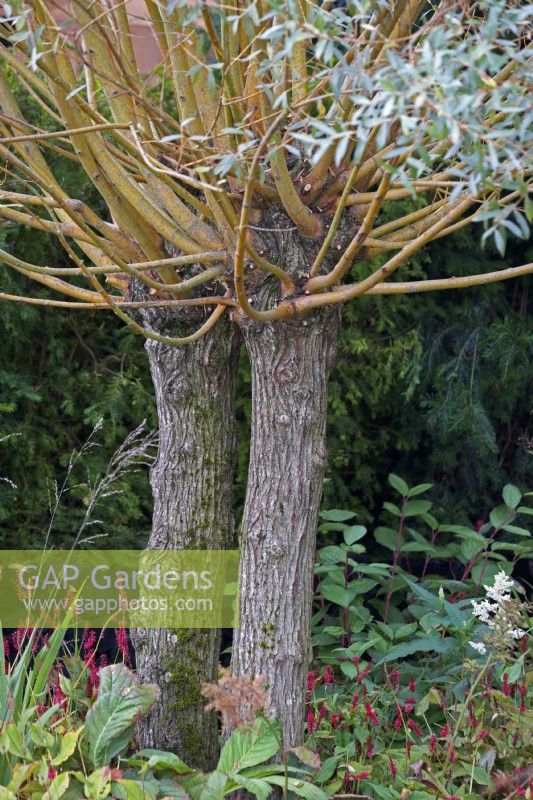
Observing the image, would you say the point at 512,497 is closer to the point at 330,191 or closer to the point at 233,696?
the point at 330,191

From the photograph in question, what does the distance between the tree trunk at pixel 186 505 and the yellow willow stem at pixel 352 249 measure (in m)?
0.43

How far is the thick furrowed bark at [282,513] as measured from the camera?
7.06 ft

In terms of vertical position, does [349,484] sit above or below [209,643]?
above

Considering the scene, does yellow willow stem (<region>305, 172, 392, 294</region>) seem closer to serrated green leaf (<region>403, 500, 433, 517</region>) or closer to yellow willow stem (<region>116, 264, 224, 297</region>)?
yellow willow stem (<region>116, 264, 224, 297</region>)

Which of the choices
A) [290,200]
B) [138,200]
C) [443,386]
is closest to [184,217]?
[138,200]

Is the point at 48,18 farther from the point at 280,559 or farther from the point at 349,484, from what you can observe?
the point at 349,484

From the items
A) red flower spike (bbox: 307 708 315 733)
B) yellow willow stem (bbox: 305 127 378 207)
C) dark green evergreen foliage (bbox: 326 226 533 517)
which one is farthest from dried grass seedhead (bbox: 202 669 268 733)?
dark green evergreen foliage (bbox: 326 226 533 517)

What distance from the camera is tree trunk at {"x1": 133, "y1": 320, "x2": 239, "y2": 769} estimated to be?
7.82ft

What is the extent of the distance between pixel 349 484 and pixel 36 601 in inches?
61.4

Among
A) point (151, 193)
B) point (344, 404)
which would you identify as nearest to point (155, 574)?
point (151, 193)

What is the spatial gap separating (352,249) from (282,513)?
2.24 feet

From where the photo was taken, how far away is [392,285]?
205 cm

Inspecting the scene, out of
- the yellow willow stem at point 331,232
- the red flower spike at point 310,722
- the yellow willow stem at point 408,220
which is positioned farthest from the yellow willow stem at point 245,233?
the red flower spike at point 310,722

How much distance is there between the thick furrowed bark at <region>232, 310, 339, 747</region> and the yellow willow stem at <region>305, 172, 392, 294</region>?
0.12m
